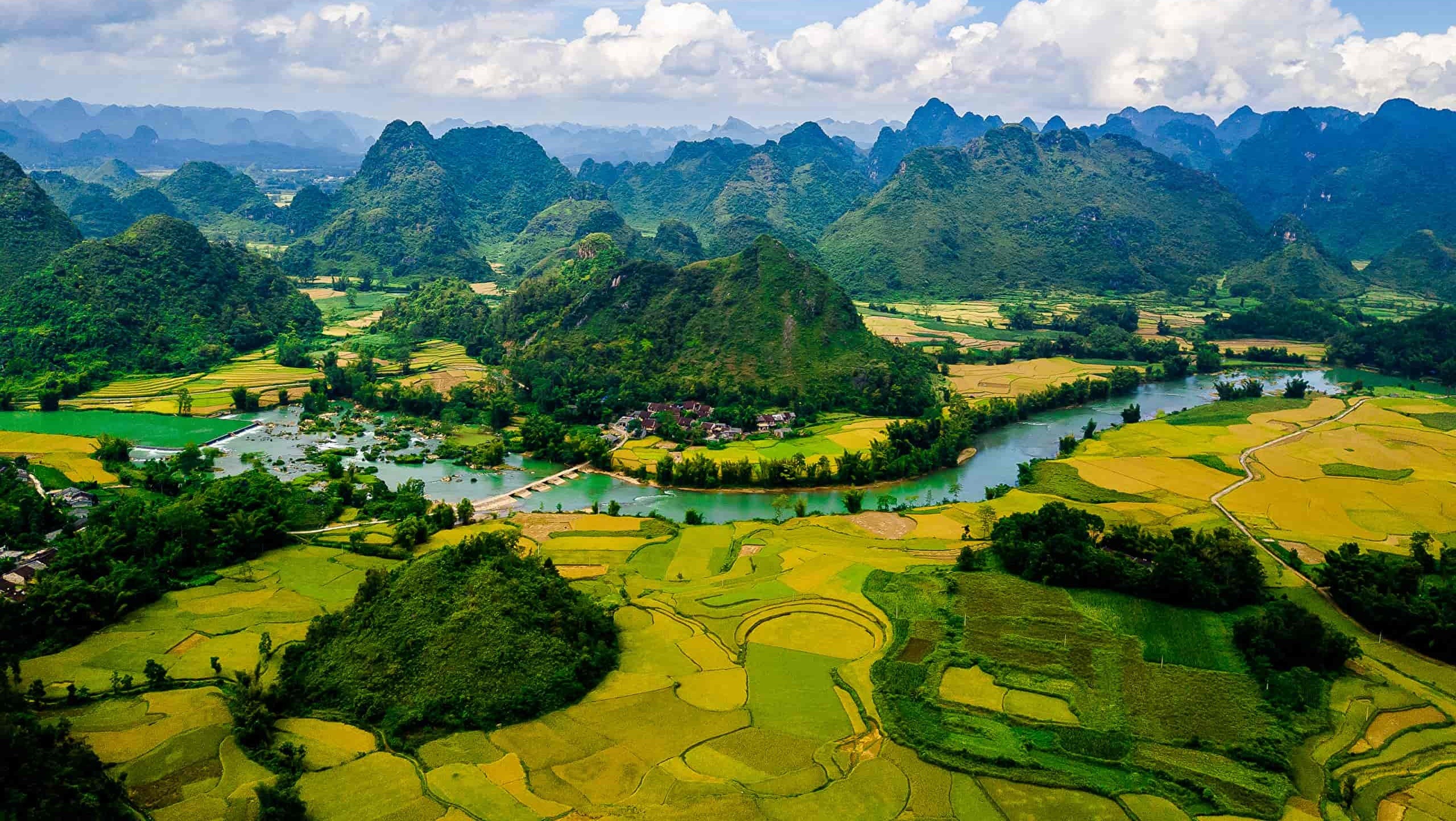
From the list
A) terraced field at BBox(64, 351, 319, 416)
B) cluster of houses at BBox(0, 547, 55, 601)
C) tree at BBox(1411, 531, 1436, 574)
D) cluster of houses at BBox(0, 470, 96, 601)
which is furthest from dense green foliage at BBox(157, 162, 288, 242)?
tree at BBox(1411, 531, 1436, 574)

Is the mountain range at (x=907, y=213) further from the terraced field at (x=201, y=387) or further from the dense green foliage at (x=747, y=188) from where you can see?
the terraced field at (x=201, y=387)

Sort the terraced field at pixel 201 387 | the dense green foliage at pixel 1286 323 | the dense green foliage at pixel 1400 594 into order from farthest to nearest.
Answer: the dense green foliage at pixel 1286 323
the terraced field at pixel 201 387
the dense green foliage at pixel 1400 594

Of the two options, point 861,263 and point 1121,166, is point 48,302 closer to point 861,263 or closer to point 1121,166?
point 861,263

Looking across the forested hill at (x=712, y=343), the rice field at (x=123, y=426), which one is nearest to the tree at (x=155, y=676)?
the rice field at (x=123, y=426)

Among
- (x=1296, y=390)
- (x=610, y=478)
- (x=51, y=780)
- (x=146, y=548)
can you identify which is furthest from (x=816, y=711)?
(x=1296, y=390)

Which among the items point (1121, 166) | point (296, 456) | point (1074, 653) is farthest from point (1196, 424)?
point (1121, 166)

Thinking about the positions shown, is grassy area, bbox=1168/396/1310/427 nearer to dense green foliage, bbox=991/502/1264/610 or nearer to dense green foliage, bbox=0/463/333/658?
dense green foliage, bbox=991/502/1264/610
